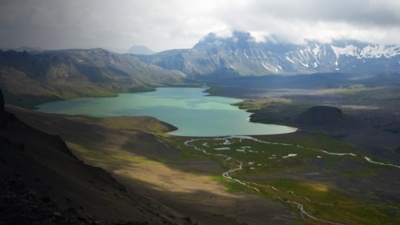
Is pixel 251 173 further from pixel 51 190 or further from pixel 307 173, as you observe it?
pixel 51 190

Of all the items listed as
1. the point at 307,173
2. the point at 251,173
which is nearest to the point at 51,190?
the point at 251,173

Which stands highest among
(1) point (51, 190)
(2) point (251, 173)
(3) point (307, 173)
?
(1) point (51, 190)

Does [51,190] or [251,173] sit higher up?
[51,190]

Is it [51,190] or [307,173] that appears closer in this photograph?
[51,190]

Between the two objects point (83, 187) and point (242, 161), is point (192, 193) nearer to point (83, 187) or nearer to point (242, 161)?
point (83, 187)

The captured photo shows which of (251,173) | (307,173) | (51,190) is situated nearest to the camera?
(51,190)

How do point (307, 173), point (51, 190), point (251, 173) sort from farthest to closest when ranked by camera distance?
point (307, 173)
point (251, 173)
point (51, 190)

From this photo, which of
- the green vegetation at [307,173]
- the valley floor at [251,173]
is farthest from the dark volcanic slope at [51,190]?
the green vegetation at [307,173]

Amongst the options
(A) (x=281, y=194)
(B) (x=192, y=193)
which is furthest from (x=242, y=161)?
(B) (x=192, y=193)
